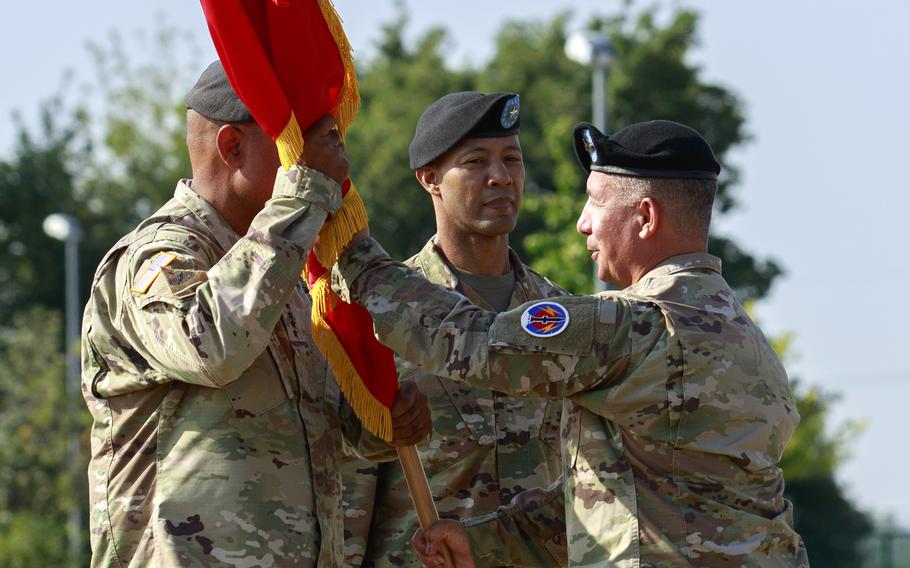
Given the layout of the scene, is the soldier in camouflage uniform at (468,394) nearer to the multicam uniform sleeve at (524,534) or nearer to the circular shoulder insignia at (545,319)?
the multicam uniform sleeve at (524,534)

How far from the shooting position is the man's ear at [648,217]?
480 cm

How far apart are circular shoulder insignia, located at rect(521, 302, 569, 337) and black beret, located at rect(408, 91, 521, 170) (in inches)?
61.6

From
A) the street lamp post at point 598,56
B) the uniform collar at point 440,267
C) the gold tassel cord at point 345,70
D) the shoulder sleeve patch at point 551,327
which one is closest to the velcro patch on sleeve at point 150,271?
the gold tassel cord at point 345,70

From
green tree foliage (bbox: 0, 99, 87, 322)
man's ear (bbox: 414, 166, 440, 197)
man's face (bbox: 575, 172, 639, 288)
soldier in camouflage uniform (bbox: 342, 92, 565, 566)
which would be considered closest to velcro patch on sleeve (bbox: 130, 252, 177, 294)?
man's face (bbox: 575, 172, 639, 288)

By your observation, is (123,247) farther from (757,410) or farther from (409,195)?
(409,195)

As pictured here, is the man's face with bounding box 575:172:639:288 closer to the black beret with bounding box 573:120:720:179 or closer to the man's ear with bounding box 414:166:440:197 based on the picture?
the black beret with bounding box 573:120:720:179

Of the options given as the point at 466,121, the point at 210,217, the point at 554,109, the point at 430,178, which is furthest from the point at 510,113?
the point at 554,109

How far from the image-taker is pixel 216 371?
176 inches

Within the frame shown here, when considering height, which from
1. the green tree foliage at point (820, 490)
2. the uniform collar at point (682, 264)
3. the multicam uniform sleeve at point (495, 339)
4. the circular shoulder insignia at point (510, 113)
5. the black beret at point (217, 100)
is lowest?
the green tree foliage at point (820, 490)

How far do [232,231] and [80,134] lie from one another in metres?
42.3

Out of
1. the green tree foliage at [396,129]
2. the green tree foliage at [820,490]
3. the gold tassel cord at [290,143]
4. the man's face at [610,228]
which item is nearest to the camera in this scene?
the gold tassel cord at [290,143]

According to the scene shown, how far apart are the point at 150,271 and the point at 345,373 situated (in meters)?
0.84

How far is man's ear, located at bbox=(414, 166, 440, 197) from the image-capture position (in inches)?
246

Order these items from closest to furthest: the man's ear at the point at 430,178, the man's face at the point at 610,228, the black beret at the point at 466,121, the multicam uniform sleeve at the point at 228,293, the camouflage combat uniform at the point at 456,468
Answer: the multicam uniform sleeve at the point at 228,293, the man's face at the point at 610,228, the camouflage combat uniform at the point at 456,468, the black beret at the point at 466,121, the man's ear at the point at 430,178
